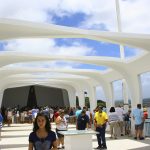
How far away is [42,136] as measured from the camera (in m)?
3.96

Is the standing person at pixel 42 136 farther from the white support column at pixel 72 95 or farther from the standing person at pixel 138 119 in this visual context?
the white support column at pixel 72 95

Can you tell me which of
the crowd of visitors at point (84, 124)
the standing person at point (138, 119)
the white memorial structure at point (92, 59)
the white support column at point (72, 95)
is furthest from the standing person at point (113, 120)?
the white support column at point (72, 95)

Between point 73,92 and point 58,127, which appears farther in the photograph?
point 73,92

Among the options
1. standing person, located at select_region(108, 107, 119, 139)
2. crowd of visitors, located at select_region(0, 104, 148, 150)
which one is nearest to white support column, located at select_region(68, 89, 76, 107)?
crowd of visitors, located at select_region(0, 104, 148, 150)

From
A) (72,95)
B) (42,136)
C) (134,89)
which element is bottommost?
(42,136)

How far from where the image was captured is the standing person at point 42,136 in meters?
3.95

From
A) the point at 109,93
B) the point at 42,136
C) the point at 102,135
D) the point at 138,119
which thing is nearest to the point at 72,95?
the point at 109,93

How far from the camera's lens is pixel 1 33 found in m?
10.7

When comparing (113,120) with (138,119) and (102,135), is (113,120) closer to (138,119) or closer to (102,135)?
(138,119)

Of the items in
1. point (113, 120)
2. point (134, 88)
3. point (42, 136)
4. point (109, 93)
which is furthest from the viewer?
point (109, 93)

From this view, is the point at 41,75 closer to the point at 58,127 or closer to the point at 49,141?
the point at 58,127

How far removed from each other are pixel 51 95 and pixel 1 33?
35.1m

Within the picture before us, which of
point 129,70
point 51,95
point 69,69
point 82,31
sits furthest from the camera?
point 51,95

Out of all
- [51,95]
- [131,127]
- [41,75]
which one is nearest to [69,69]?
[41,75]
